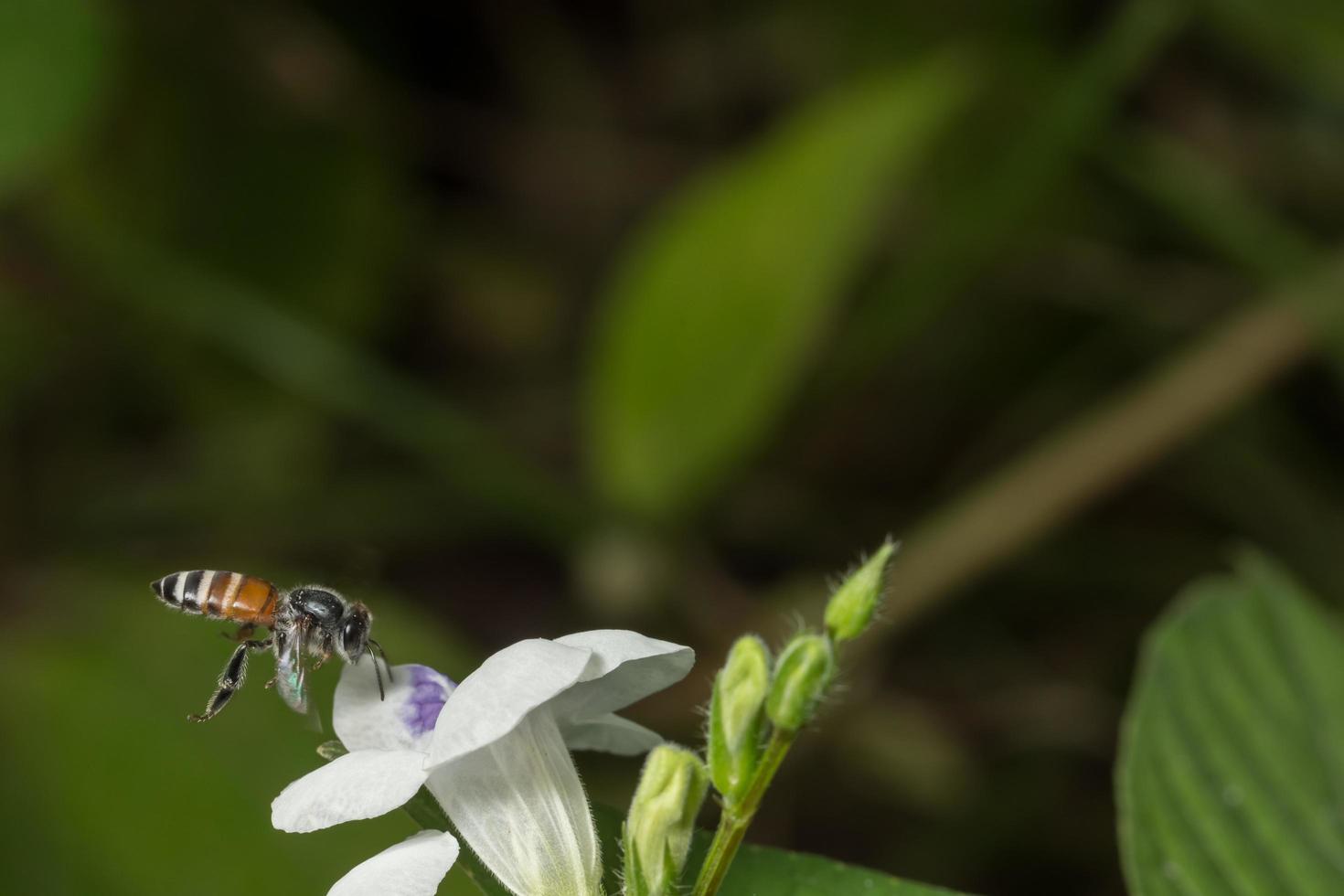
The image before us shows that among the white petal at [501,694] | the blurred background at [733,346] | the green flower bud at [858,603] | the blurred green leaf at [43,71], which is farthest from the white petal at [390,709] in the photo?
the blurred green leaf at [43,71]

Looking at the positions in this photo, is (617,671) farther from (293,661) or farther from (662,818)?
(293,661)

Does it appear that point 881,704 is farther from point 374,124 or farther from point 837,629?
point 837,629

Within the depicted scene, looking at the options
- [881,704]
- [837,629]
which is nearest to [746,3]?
[881,704]

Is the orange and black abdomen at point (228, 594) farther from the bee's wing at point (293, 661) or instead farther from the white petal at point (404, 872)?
the white petal at point (404, 872)

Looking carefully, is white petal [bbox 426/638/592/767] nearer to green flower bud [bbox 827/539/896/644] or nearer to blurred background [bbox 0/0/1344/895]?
green flower bud [bbox 827/539/896/644]

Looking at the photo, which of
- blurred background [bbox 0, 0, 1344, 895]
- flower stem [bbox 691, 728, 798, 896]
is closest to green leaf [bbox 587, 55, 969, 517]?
blurred background [bbox 0, 0, 1344, 895]
